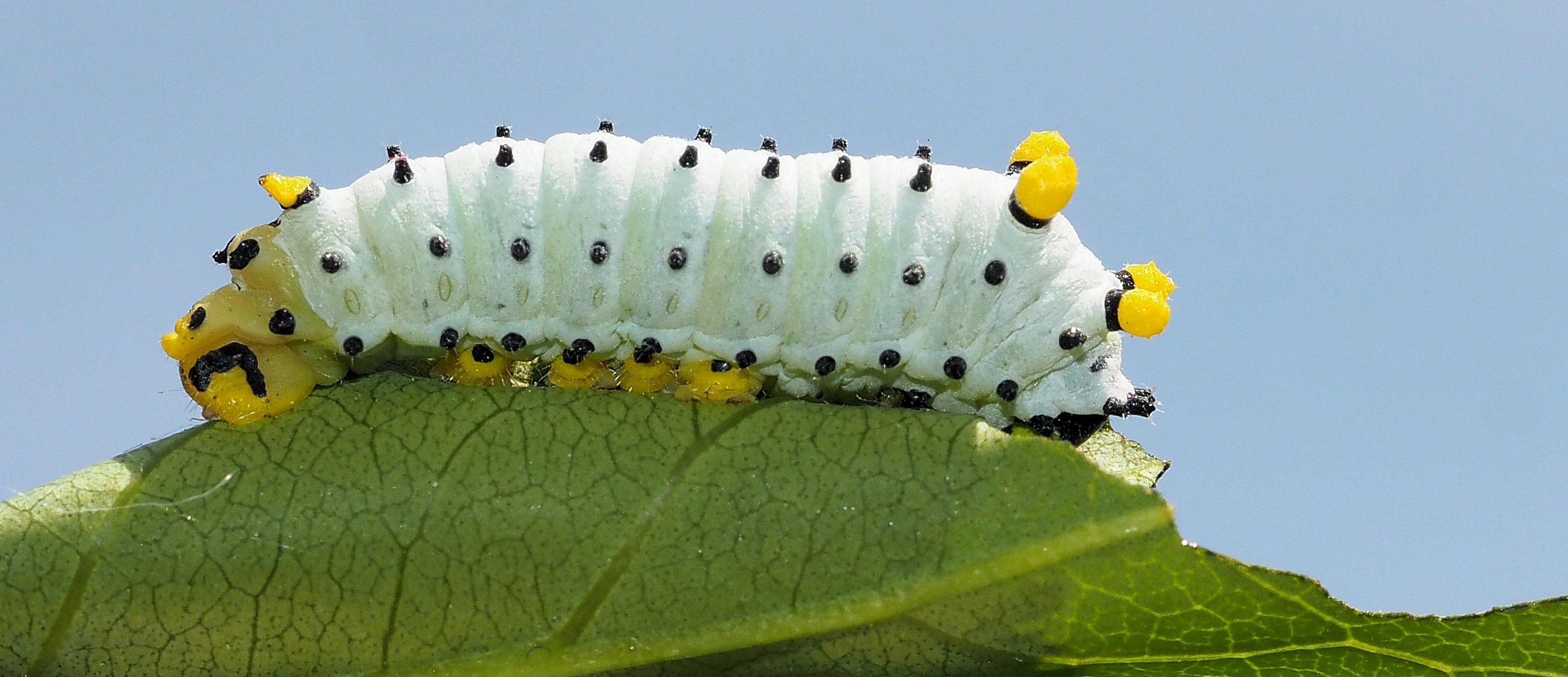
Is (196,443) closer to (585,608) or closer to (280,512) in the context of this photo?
(280,512)

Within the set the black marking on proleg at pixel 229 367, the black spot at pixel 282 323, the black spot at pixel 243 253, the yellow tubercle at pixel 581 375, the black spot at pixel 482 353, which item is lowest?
the black marking on proleg at pixel 229 367

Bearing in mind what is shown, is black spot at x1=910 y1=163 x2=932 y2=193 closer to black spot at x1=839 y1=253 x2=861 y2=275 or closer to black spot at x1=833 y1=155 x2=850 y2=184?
black spot at x1=833 y1=155 x2=850 y2=184

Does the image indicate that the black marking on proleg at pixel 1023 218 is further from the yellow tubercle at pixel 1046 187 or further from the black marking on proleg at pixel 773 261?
the black marking on proleg at pixel 773 261

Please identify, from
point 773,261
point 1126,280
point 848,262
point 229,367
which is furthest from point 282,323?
point 1126,280

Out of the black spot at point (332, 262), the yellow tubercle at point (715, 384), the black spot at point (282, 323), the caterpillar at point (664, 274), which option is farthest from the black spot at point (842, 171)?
the black spot at point (282, 323)

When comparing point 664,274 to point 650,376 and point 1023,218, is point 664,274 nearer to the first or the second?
point 650,376

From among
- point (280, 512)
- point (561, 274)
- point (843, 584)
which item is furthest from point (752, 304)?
point (280, 512)
